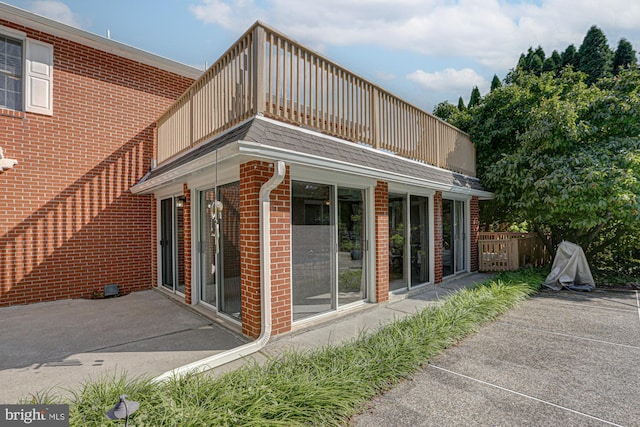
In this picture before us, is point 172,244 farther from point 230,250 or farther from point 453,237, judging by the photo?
point 453,237

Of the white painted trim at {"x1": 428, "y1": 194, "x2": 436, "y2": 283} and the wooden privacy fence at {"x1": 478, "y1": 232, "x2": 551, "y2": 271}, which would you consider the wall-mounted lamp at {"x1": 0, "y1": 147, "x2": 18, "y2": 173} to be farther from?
the wooden privacy fence at {"x1": 478, "y1": 232, "x2": 551, "y2": 271}

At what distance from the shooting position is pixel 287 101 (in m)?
4.16

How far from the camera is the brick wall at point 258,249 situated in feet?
12.5

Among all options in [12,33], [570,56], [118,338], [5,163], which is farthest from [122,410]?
[570,56]

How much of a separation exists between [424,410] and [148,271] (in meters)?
6.85

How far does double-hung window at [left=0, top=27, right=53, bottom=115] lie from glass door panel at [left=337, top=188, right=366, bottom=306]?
6.23 meters

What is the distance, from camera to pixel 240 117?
3.97 metres

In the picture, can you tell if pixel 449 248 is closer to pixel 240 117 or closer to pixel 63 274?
pixel 240 117

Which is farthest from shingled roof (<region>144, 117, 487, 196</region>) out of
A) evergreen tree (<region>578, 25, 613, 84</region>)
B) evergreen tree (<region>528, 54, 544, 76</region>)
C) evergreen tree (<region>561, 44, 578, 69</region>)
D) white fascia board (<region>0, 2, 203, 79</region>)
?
evergreen tree (<region>561, 44, 578, 69</region>)

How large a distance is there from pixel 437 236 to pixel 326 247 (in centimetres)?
363

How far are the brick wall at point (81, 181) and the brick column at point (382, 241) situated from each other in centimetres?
539

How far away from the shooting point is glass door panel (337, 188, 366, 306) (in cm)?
498

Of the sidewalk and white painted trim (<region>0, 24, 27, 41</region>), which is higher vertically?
white painted trim (<region>0, 24, 27, 41</region>)

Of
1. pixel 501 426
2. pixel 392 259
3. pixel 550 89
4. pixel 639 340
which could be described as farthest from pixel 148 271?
pixel 550 89
